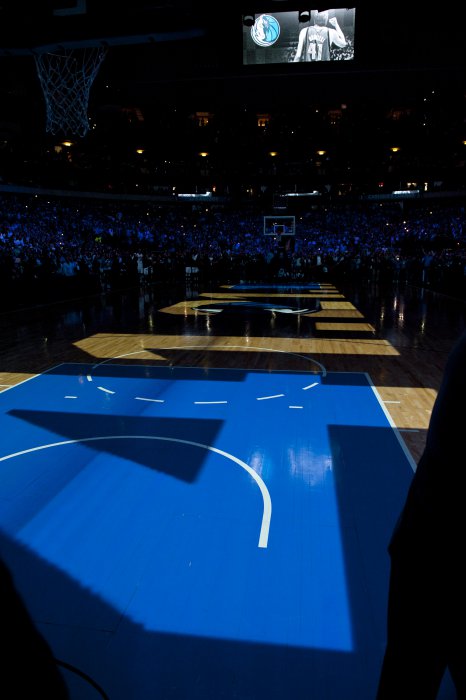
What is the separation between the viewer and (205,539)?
3287 millimetres

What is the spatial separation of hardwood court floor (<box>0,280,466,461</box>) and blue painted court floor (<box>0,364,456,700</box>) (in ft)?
3.82

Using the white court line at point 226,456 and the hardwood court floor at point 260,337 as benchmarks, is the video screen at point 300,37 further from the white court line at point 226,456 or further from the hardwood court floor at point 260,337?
the white court line at point 226,456

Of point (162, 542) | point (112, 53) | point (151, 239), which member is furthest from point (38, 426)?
point (151, 239)

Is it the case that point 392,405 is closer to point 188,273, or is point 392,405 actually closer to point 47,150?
point 188,273

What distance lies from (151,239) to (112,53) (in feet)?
73.5

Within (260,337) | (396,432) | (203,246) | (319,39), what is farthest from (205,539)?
(203,246)

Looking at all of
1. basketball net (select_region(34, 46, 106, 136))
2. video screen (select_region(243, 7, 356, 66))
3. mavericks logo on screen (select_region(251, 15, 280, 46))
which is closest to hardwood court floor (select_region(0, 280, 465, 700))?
basketball net (select_region(34, 46, 106, 136))

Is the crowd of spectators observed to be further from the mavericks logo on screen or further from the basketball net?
the mavericks logo on screen

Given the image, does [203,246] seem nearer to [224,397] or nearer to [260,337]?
[260,337]

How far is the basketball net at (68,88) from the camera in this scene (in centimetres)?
926

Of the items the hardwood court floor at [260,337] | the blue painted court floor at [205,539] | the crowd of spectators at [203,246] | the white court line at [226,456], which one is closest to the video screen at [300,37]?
the hardwood court floor at [260,337]

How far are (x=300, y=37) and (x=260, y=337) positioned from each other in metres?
6.02

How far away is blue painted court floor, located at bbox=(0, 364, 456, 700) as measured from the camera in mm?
2314

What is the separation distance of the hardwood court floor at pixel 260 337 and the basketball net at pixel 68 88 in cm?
419
